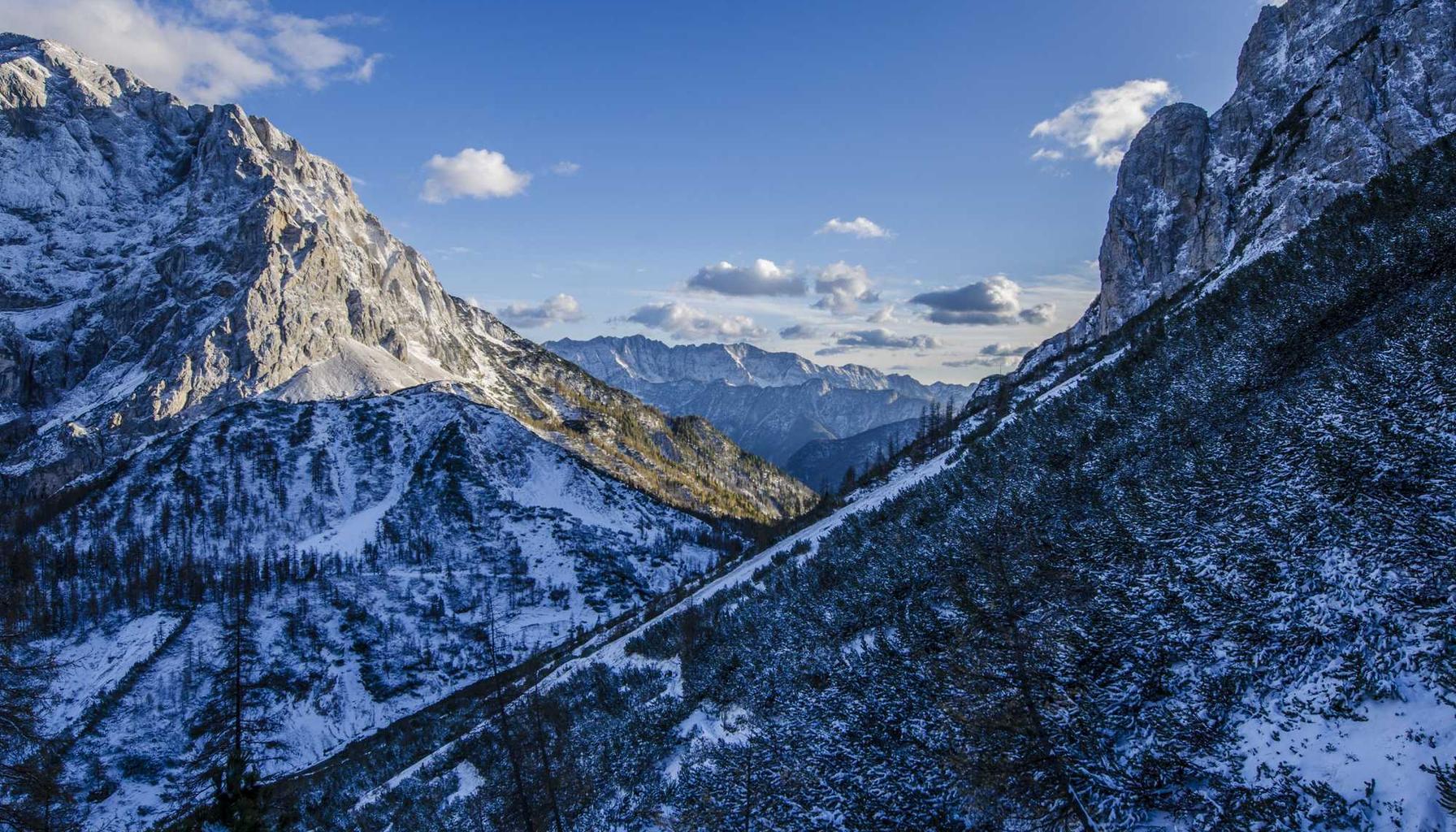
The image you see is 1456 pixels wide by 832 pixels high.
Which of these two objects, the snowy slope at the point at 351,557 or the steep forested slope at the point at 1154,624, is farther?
the snowy slope at the point at 351,557

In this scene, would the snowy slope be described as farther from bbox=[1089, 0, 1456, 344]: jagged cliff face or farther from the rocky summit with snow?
bbox=[1089, 0, 1456, 344]: jagged cliff face

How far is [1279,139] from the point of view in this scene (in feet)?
403

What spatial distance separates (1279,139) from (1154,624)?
486ft

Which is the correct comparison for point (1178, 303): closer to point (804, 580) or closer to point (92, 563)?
point (804, 580)

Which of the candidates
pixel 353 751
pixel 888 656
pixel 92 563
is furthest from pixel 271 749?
pixel 888 656

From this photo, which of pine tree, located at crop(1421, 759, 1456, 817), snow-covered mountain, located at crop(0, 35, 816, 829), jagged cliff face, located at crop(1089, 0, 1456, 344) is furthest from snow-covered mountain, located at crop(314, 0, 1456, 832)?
jagged cliff face, located at crop(1089, 0, 1456, 344)

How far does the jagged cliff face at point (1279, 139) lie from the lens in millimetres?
100000

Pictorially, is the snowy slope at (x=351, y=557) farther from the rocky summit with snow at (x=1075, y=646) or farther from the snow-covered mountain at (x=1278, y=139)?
the snow-covered mountain at (x=1278, y=139)

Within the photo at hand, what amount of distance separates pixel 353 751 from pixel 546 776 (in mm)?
77798

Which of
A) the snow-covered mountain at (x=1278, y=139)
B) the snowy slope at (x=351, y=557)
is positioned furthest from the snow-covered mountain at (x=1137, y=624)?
the snowy slope at (x=351, y=557)

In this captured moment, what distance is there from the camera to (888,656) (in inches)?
945

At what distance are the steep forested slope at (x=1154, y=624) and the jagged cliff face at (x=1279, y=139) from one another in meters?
63.3

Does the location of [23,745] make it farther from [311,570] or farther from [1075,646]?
[311,570]

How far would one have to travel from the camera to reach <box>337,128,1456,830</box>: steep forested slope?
42.9 ft
